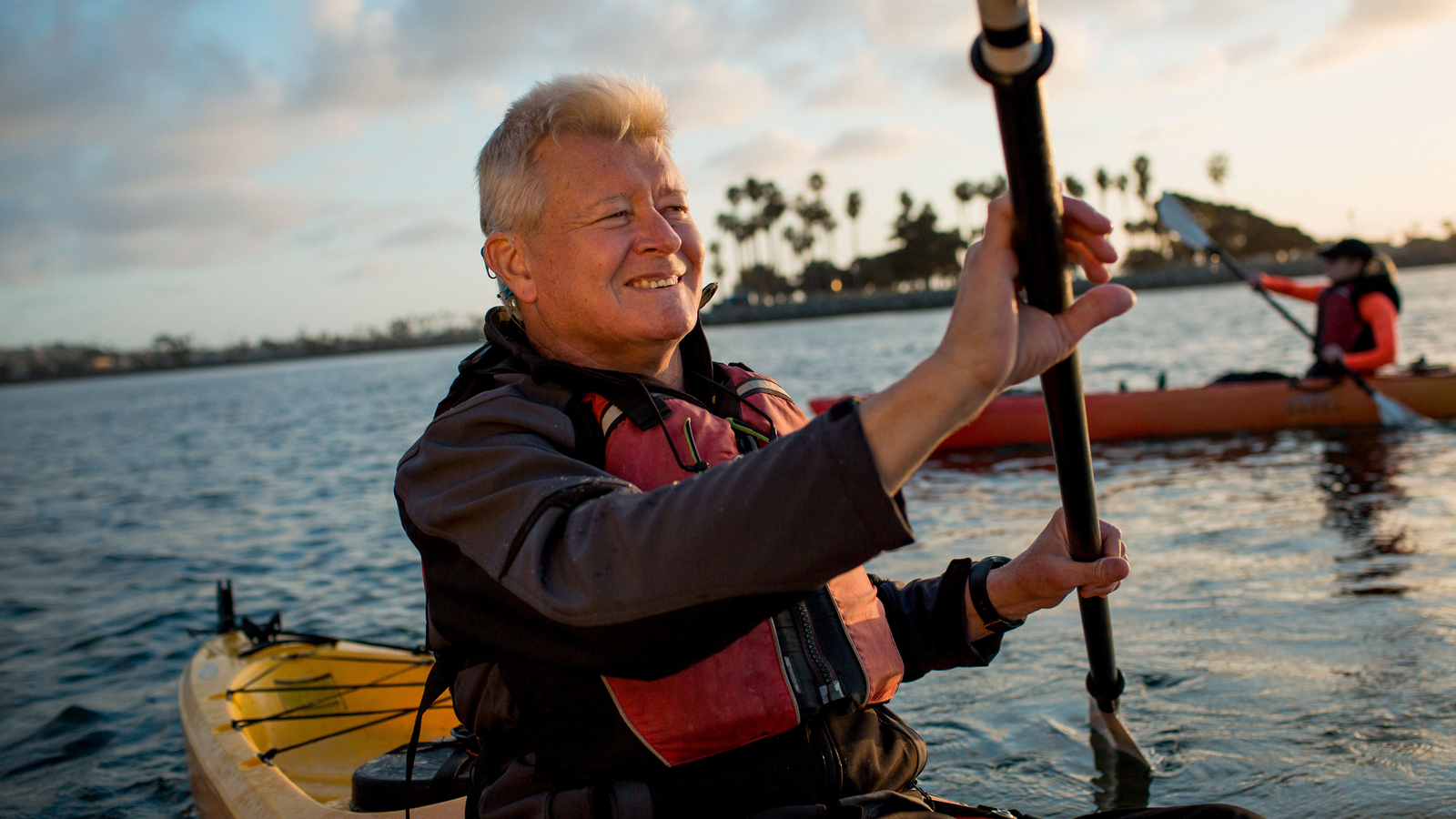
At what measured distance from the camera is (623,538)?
1.27m

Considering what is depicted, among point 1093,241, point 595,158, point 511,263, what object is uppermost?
point 595,158

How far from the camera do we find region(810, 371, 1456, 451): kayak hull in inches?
451

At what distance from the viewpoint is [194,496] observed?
1683 centimetres

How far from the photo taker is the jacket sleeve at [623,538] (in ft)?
3.86

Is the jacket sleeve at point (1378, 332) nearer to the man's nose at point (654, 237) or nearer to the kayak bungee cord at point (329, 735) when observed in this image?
the kayak bungee cord at point (329, 735)

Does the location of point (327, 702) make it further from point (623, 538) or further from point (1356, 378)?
point (1356, 378)

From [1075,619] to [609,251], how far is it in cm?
458

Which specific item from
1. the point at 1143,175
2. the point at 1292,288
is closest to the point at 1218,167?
the point at 1143,175

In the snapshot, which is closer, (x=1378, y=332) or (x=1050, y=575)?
(x=1050, y=575)

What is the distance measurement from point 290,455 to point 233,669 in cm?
1909

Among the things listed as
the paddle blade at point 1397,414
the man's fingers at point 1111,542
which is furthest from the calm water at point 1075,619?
the man's fingers at point 1111,542

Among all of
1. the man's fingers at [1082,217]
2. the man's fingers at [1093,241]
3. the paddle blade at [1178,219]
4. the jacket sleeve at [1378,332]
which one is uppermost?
the paddle blade at [1178,219]

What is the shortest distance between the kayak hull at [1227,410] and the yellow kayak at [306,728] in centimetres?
858

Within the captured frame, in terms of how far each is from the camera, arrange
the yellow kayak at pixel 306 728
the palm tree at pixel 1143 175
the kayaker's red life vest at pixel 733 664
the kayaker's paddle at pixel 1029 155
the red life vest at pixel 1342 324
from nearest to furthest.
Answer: the kayaker's paddle at pixel 1029 155, the kayaker's red life vest at pixel 733 664, the yellow kayak at pixel 306 728, the red life vest at pixel 1342 324, the palm tree at pixel 1143 175
